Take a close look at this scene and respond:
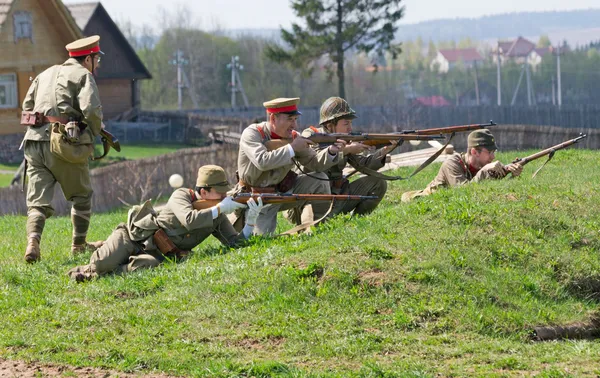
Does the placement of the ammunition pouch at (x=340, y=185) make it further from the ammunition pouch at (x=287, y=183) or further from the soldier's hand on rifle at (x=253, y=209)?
the soldier's hand on rifle at (x=253, y=209)

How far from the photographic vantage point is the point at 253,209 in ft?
34.7

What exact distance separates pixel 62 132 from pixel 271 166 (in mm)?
2420

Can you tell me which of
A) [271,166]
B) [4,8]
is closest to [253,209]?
[271,166]

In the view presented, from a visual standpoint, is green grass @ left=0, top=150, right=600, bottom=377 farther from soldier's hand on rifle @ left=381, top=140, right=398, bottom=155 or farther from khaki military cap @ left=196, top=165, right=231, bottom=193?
soldier's hand on rifle @ left=381, top=140, right=398, bottom=155

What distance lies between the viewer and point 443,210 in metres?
10.2

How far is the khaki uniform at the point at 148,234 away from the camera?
406 inches

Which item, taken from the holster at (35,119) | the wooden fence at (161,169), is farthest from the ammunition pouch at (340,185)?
the wooden fence at (161,169)

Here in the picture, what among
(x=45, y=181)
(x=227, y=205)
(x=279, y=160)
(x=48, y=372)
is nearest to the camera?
(x=48, y=372)

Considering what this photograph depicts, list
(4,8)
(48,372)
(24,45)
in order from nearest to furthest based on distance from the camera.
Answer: (48,372) → (4,8) → (24,45)

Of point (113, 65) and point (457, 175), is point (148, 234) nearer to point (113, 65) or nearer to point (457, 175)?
point (457, 175)

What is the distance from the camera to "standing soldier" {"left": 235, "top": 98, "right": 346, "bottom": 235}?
10797 millimetres

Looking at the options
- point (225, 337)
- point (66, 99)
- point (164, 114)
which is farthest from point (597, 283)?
point (164, 114)

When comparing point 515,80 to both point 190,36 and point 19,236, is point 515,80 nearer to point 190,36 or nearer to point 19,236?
point 190,36

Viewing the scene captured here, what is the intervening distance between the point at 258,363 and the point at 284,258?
2226 millimetres
